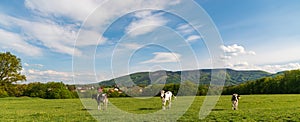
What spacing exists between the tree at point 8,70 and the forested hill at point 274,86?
65124 mm

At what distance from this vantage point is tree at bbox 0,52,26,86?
238 feet

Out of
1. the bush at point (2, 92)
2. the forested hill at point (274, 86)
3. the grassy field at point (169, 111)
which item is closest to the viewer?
the grassy field at point (169, 111)

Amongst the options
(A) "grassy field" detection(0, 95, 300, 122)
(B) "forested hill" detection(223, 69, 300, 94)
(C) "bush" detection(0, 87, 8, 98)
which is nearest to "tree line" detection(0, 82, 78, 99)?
(C) "bush" detection(0, 87, 8, 98)

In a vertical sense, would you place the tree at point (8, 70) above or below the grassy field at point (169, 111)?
above

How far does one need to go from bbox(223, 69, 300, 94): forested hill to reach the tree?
65124 mm

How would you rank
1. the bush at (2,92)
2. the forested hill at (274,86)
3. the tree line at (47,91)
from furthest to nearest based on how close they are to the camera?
the tree line at (47,91), the forested hill at (274,86), the bush at (2,92)

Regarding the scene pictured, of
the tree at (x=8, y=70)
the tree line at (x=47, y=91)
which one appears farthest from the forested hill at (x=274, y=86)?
the tree at (x=8, y=70)

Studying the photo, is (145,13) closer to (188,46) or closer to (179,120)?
(188,46)

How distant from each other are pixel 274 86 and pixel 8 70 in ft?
264

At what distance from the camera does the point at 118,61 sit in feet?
87.0

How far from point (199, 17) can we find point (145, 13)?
786cm

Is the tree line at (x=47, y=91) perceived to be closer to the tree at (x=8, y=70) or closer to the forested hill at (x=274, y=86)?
the tree at (x=8, y=70)

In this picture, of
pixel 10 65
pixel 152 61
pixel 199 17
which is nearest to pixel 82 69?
pixel 199 17

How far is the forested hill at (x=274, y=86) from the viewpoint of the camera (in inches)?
3637
